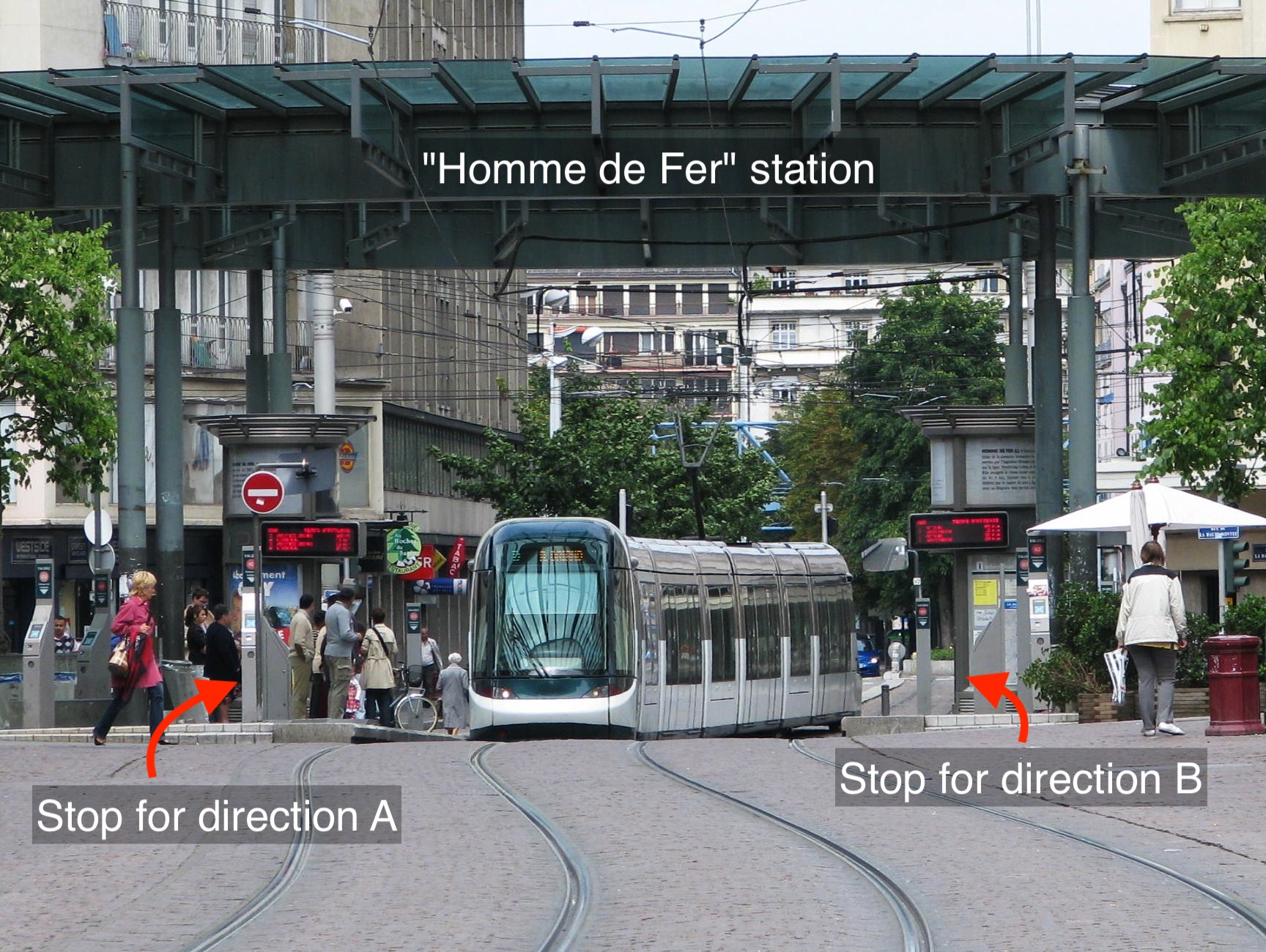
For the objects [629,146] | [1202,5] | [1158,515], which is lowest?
[1158,515]

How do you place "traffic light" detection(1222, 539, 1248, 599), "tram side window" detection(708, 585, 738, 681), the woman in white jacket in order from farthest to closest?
"traffic light" detection(1222, 539, 1248, 599) → "tram side window" detection(708, 585, 738, 681) → the woman in white jacket

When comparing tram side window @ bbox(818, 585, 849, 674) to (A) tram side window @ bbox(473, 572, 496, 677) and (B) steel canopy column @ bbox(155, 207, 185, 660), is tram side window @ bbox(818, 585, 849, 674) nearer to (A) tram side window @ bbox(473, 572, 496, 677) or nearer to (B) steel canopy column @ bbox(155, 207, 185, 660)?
(A) tram side window @ bbox(473, 572, 496, 677)

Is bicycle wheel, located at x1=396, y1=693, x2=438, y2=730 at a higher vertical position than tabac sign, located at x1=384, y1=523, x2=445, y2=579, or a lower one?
lower

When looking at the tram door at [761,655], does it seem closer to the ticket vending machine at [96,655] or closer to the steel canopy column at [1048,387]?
the steel canopy column at [1048,387]

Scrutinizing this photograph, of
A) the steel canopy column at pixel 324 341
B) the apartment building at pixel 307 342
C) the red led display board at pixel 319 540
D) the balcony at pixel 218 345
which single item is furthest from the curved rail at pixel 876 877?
the balcony at pixel 218 345

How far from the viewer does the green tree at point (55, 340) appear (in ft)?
109

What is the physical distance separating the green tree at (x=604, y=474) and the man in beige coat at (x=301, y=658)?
22549mm

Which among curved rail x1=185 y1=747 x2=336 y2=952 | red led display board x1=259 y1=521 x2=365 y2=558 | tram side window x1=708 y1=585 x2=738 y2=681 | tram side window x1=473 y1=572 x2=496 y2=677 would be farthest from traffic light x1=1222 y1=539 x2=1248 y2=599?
curved rail x1=185 y1=747 x2=336 y2=952

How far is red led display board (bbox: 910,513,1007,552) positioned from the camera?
1212 inches

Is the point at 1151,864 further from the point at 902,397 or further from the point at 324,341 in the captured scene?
the point at 902,397

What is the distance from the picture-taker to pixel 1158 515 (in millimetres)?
23328

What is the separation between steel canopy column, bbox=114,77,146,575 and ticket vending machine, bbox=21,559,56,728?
104 cm

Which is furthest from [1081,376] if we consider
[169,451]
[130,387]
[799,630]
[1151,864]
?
[1151,864]

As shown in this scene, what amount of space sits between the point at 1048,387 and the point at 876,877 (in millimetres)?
16855
